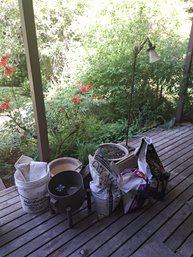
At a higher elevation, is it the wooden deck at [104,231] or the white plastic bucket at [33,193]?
the white plastic bucket at [33,193]

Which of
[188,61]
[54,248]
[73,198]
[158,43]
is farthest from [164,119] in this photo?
[54,248]

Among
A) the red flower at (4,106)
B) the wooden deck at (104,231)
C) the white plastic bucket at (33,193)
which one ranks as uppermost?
the red flower at (4,106)

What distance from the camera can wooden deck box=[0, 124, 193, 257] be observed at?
4.48 ft

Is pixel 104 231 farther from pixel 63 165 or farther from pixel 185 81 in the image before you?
pixel 185 81

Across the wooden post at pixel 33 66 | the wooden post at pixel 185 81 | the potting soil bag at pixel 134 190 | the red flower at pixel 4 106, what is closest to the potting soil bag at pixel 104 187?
the potting soil bag at pixel 134 190

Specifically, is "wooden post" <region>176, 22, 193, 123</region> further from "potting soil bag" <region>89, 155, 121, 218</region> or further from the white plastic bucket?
the white plastic bucket

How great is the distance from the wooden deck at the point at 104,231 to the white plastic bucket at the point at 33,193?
62mm

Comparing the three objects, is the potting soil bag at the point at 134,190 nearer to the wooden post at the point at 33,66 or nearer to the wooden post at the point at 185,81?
the wooden post at the point at 33,66

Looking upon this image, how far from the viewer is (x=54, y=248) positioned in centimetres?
138

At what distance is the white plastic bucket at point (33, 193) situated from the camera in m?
1.56

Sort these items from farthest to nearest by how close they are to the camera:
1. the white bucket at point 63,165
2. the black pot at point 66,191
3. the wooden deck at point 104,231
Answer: the white bucket at point 63,165
the black pot at point 66,191
the wooden deck at point 104,231

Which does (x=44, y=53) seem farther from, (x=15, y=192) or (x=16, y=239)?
(x=16, y=239)

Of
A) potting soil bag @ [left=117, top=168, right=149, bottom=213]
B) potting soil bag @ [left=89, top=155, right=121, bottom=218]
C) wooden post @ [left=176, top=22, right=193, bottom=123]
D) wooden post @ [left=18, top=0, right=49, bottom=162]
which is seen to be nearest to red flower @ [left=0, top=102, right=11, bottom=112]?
wooden post @ [left=18, top=0, right=49, bottom=162]

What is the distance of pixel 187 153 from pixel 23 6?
2.13m
